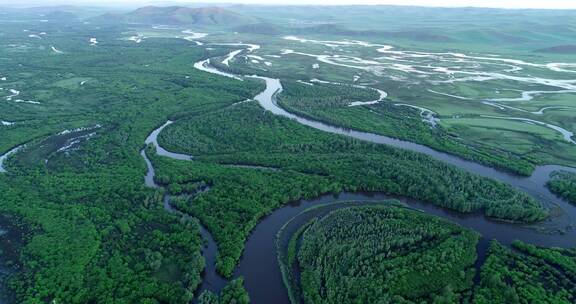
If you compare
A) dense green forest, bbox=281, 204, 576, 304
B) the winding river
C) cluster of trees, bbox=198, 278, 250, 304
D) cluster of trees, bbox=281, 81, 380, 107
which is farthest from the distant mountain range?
cluster of trees, bbox=198, 278, 250, 304

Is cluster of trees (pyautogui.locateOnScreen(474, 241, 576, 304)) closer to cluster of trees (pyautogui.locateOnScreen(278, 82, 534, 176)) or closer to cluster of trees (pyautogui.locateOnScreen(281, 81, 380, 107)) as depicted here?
cluster of trees (pyautogui.locateOnScreen(278, 82, 534, 176))

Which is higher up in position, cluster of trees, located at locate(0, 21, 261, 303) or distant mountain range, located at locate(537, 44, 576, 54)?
distant mountain range, located at locate(537, 44, 576, 54)

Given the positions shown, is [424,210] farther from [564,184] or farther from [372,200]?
[564,184]

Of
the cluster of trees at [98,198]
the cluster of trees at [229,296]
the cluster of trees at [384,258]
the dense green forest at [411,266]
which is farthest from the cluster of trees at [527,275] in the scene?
the cluster of trees at [98,198]

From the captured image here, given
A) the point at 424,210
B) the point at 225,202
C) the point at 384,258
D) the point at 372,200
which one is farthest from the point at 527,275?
the point at 225,202

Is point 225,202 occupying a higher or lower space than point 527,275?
lower

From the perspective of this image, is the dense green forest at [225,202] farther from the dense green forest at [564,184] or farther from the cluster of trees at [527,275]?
the dense green forest at [564,184]

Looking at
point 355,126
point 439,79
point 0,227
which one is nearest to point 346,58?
point 439,79
